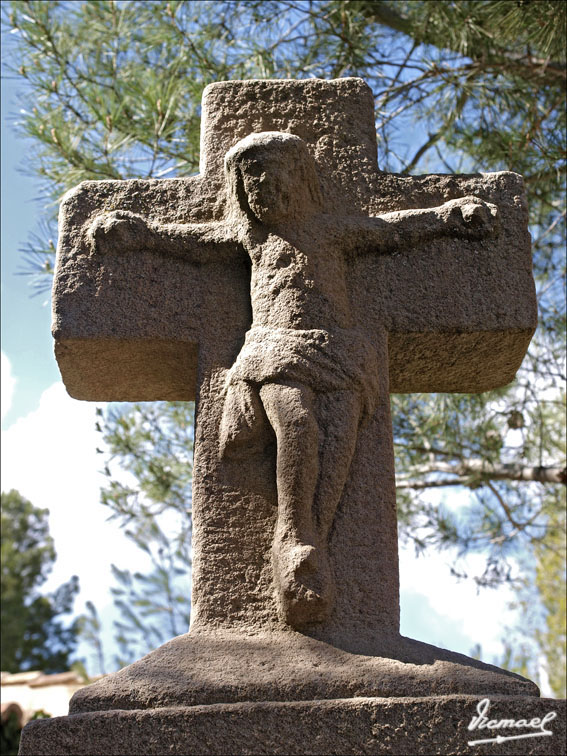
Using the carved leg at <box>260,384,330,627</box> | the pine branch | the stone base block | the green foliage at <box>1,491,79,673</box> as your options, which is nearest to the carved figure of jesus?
the carved leg at <box>260,384,330,627</box>

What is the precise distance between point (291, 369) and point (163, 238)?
1.88 feet

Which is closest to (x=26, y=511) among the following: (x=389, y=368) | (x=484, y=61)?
(x=484, y=61)

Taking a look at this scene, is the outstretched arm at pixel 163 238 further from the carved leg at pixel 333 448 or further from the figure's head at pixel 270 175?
the carved leg at pixel 333 448

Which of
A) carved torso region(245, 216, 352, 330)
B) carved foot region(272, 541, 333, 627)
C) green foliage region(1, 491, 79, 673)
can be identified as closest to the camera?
carved foot region(272, 541, 333, 627)

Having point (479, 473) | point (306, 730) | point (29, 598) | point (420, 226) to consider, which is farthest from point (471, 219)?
point (29, 598)

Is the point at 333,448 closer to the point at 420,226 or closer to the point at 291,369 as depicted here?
the point at 291,369

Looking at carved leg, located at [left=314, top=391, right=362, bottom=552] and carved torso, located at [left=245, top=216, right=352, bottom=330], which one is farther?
carved torso, located at [left=245, top=216, right=352, bottom=330]

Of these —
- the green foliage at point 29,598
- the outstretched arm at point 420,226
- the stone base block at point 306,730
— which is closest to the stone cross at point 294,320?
the outstretched arm at point 420,226

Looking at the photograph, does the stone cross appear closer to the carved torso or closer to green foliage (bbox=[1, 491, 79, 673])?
the carved torso

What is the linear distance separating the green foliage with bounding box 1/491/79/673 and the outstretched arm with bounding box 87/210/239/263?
640 inches

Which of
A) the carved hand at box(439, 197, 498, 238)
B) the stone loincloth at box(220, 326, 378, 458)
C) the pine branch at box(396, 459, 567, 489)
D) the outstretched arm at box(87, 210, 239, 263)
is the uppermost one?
the carved hand at box(439, 197, 498, 238)

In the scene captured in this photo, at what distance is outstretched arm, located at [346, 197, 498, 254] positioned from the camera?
7.71ft

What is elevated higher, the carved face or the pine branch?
the carved face

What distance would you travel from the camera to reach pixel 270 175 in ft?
7.42
